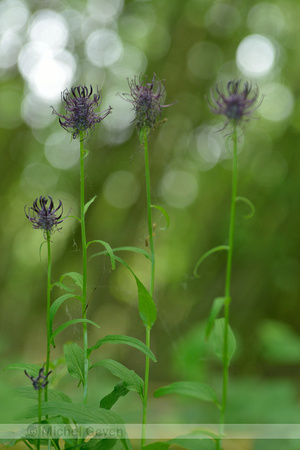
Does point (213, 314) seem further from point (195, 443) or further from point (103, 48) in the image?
point (103, 48)

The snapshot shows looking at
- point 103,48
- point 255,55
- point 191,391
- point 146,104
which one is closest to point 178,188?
point 255,55

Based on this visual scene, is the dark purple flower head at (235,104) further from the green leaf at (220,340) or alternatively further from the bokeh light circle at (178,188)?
the bokeh light circle at (178,188)

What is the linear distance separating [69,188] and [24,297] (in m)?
0.57

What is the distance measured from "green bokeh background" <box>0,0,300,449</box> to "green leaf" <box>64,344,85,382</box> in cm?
109

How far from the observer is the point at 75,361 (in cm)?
46

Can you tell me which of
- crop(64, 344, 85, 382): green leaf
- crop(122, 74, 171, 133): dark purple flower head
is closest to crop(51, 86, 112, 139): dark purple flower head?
crop(122, 74, 171, 133): dark purple flower head

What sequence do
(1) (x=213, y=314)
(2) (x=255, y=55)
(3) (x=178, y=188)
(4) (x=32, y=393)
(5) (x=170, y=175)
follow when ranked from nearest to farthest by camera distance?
(1) (x=213, y=314) < (4) (x=32, y=393) < (2) (x=255, y=55) < (5) (x=170, y=175) < (3) (x=178, y=188)

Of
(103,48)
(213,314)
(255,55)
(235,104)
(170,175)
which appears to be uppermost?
(103,48)

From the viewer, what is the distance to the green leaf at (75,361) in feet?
1.45

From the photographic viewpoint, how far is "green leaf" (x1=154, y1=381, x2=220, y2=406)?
35 centimetres

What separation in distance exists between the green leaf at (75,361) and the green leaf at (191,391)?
0.12 meters

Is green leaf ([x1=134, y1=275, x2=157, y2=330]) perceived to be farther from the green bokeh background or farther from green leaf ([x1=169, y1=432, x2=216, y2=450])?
the green bokeh background

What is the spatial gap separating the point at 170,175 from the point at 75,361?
5.04 ft

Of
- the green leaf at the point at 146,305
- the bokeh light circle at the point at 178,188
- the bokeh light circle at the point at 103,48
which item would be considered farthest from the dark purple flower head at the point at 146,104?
the bokeh light circle at the point at 103,48
